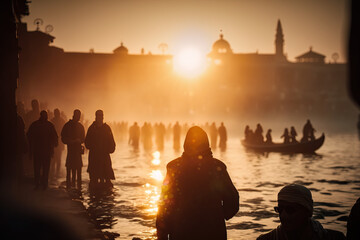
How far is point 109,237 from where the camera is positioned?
7.74 meters

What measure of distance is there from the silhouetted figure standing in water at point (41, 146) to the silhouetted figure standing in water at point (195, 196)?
7.58 m

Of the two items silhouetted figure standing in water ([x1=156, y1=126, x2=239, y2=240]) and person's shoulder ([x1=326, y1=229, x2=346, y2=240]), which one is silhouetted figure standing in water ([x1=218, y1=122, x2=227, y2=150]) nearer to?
silhouetted figure standing in water ([x1=156, y1=126, x2=239, y2=240])

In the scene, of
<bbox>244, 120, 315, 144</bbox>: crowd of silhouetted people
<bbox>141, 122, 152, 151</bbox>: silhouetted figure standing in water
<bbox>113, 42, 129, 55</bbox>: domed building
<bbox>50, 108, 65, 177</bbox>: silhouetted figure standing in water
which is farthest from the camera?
<bbox>113, 42, 129, 55</bbox>: domed building

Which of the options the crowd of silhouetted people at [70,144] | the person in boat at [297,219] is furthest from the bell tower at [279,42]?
the person in boat at [297,219]

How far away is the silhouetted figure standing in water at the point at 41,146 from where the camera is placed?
36.2 ft

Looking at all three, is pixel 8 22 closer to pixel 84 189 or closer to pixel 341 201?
pixel 84 189

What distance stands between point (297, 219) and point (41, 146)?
884cm

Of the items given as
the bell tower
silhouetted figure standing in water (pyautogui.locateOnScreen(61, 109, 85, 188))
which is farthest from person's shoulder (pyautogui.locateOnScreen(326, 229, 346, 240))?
the bell tower

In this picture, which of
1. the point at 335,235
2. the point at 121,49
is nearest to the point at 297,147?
the point at 335,235

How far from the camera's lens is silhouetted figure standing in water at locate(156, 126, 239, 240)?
3943mm

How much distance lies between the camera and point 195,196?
399 cm

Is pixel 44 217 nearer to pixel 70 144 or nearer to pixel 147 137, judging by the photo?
pixel 70 144

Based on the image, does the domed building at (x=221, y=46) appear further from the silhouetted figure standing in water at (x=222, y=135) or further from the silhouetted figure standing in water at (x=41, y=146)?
the silhouetted figure standing in water at (x=41, y=146)

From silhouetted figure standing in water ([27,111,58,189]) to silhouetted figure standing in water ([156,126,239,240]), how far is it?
7580 millimetres
